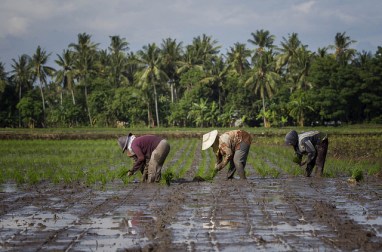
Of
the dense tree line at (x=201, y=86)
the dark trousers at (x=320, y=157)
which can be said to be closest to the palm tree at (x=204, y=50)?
the dense tree line at (x=201, y=86)

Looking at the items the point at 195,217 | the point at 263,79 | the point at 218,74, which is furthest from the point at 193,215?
the point at 218,74

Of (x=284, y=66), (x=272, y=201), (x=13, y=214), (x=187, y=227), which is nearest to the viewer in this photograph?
(x=187, y=227)

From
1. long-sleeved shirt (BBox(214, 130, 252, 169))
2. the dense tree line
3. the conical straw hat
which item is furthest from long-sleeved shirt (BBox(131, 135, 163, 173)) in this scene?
the dense tree line

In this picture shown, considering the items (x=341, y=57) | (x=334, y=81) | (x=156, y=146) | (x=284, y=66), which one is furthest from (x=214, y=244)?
(x=284, y=66)

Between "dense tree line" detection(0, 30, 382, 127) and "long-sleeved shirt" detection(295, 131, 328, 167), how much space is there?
1482 inches

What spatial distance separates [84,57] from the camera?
185 feet

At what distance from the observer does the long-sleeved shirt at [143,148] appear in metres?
10.0

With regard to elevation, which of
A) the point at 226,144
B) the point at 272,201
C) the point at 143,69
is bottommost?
the point at 272,201

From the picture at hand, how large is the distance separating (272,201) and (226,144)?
8.63ft

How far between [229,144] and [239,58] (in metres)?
50.2

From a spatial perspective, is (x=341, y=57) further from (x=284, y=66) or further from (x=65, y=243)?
(x=65, y=243)

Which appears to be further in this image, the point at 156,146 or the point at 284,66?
the point at 284,66

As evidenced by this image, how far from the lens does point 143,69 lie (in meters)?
53.9

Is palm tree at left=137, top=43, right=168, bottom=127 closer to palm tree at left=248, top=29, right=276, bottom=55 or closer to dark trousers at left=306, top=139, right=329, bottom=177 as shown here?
palm tree at left=248, top=29, right=276, bottom=55
